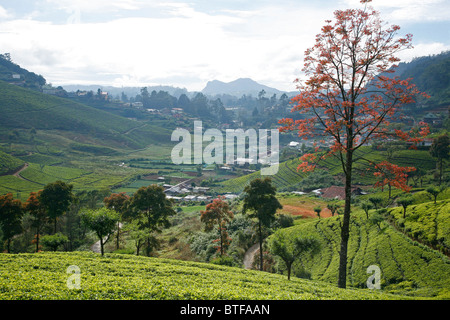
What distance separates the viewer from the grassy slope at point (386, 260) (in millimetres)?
13492

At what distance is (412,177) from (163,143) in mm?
111218

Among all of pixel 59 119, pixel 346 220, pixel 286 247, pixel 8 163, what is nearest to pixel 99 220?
pixel 286 247

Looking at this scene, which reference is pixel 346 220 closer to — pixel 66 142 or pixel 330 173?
pixel 330 173

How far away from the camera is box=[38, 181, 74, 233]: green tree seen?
25562 mm

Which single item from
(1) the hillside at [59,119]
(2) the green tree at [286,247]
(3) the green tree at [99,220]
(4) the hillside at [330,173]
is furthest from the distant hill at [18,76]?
(2) the green tree at [286,247]

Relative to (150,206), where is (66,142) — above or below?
above

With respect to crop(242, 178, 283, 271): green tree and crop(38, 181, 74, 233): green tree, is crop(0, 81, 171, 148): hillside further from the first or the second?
crop(242, 178, 283, 271): green tree

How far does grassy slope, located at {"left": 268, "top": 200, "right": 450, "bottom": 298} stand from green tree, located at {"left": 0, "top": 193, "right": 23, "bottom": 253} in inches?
988

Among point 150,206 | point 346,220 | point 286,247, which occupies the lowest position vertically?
point 150,206

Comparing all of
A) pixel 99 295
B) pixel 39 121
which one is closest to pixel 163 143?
pixel 39 121

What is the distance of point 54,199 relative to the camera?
84.4 feet

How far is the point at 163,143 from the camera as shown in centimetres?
13975

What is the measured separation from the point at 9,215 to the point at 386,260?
30759mm
